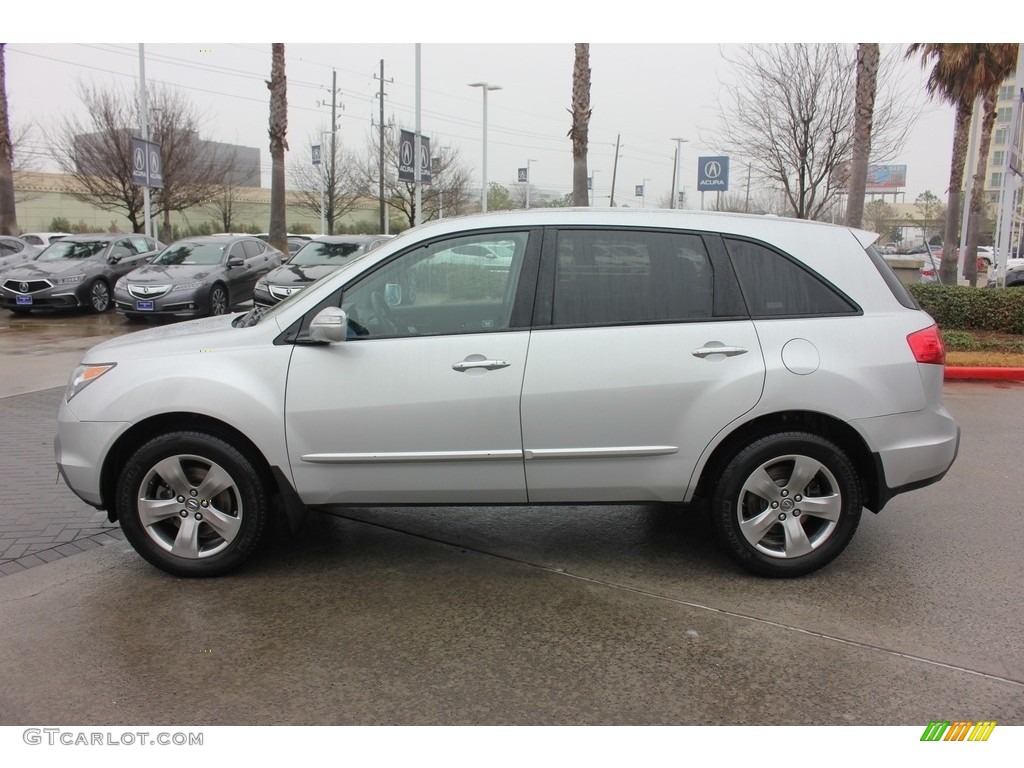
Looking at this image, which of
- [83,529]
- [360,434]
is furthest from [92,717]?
[83,529]

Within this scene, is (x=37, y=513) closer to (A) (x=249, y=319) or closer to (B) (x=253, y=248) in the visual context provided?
(A) (x=249, y=319)

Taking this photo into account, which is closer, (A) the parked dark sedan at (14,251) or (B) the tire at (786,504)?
(B) the tire at (786,504)

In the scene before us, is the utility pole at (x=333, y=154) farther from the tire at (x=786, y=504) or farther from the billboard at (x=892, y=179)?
the billboard at (x=892, y=179)

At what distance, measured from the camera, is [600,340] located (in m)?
4.01

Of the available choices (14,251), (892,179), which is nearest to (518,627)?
(14,251)

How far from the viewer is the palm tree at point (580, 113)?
20.9 meters

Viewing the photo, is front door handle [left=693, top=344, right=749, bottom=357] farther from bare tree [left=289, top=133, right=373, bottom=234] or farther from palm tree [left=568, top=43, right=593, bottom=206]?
bare tree [left=289, top=133, right=373, bottom=234]

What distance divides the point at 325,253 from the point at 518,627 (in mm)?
13259

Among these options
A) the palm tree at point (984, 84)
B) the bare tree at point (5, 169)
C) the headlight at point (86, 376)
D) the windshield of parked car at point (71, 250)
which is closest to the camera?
the headlight at point (86, 376)

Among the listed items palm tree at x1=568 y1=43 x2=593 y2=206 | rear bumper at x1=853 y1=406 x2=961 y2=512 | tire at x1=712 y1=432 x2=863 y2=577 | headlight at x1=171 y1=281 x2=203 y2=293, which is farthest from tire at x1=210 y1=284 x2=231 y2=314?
rear bumper at x1=853 y1=406 x2=961 y2=512

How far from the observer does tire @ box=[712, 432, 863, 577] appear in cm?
405

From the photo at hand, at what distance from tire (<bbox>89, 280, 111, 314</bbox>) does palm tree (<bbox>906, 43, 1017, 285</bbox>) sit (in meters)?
19.0

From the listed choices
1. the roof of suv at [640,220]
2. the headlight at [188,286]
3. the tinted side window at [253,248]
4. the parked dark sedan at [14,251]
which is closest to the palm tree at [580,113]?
the tinted side window at [253,248]

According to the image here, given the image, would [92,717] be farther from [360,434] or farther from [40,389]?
[40,389]
